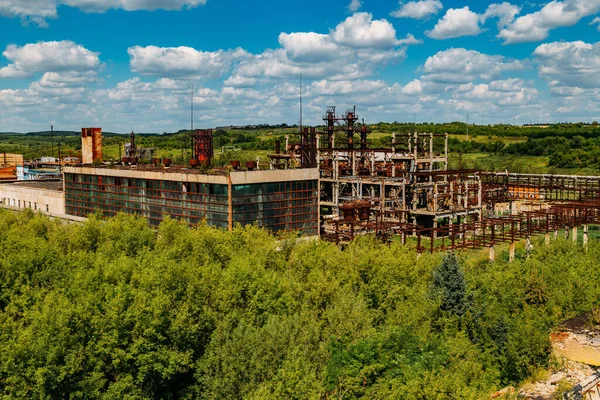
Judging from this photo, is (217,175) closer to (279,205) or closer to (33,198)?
(279,205)

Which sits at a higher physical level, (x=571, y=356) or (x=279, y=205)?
(x=279, y=205)

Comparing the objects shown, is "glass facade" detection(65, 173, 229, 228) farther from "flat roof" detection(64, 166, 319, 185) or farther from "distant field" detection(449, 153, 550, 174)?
"distant field" detection(449, 153, 550, 174)

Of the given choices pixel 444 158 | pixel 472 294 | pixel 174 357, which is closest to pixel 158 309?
pixel 174 357

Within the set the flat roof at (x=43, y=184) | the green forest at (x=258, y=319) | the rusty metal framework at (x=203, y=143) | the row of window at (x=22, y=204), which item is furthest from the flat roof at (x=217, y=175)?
the flat roof at (x=43, y=184)

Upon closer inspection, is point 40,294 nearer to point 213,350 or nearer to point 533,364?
point 213,350

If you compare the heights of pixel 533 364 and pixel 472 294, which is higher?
pixel 472 294

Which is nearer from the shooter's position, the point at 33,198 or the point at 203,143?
the point at 203,143

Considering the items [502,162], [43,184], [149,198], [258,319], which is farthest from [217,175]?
[502,162]

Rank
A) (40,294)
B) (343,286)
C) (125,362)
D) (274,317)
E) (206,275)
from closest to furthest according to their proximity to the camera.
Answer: (125,362), (274,317), (40,294), (206,275), (343,286)
